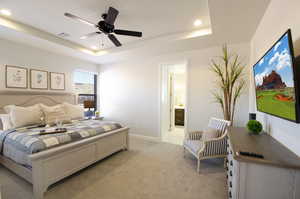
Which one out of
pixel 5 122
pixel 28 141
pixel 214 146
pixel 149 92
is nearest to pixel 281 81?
pixel 214 146

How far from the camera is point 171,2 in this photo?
2.18 meters

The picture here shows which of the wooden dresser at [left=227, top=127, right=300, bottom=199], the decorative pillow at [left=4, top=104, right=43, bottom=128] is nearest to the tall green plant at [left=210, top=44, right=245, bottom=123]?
the wooden dresser at [left=227, top=127, right=300, bottom=199]

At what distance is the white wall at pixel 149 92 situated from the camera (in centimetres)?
353

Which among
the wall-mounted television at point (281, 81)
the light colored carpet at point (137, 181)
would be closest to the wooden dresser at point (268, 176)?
the wall-mounted television at point (281, 81)

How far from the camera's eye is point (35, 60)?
3.58 metres

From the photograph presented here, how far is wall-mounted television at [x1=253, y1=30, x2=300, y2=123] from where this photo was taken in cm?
108

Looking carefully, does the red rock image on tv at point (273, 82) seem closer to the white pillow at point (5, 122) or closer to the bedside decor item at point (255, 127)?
the bedside decor item at point (255, 127)

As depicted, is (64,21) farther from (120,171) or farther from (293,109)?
(293,109)

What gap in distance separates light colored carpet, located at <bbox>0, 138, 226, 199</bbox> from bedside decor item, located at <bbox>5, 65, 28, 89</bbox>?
181 centimetres

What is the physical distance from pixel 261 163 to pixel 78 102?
4.94m

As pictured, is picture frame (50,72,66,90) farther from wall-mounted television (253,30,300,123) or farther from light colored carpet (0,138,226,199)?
wall-mounted television (253,30,300,123)

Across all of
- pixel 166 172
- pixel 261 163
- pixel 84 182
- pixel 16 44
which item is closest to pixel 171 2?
pixel 261 163

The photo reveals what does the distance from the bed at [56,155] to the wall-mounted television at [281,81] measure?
269 cm

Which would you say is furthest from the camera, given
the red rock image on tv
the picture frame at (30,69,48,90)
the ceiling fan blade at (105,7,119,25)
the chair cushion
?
the picture frame at (30,69,48,90)
